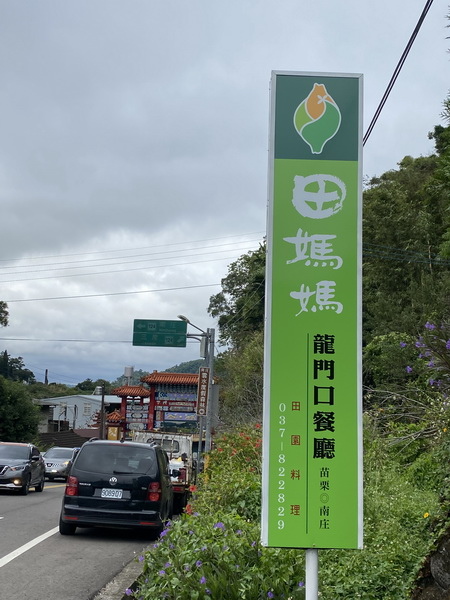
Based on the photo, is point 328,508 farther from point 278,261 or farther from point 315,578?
point 278,261

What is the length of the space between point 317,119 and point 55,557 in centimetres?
757

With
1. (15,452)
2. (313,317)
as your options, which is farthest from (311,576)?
(15,452)

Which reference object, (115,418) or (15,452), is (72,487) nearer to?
(15,452)

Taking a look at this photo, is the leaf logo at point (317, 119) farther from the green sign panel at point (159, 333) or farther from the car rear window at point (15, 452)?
the green sign panel at point (159, 333)

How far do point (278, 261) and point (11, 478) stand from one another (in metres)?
17.9

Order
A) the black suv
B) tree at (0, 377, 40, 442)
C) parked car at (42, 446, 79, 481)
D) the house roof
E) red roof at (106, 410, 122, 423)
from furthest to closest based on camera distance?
1. red roof at (106, 410, 122, 423)
2. the house roof
3. tree at (0, 377, 40, 442)
4. parked car at (42, 446, 79, 481)
5. the black suv

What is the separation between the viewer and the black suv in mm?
11586

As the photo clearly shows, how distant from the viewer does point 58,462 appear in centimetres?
3266

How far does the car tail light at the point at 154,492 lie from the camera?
11758mm

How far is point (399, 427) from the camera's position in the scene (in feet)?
40.8

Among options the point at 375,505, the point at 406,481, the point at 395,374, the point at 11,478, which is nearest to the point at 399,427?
the point at 406,481

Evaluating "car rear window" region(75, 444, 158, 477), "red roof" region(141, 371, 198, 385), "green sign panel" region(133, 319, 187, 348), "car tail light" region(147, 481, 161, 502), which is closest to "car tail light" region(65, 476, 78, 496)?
"car rear window" region(75, 444, 158, 477)

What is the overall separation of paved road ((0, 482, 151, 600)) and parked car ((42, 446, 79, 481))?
17655 millimetres

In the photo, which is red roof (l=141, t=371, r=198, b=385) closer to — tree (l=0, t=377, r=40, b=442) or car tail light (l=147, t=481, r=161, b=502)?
tree (l=0, t=377, r=40, b=442)
